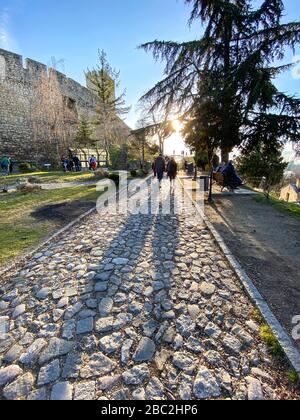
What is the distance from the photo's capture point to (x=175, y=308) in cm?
286

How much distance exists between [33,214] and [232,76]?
1045cm

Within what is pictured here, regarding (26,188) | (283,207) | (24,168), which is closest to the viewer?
(283,207)

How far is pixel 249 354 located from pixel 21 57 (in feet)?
90.3

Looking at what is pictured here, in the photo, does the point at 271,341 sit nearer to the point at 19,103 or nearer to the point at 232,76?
the point at 232,76

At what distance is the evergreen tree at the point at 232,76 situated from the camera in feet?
33.7

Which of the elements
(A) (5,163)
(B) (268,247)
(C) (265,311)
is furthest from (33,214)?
(A) (5,163)

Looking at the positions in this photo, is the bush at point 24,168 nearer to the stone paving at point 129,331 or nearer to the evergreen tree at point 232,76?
the evergreen tree at point 232,76

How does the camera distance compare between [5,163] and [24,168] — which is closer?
[5,163]

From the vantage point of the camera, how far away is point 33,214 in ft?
23.9

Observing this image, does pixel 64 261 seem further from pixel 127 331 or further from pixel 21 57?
pixel 21 57

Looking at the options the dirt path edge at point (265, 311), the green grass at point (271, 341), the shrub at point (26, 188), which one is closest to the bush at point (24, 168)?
the shrub at point (26, 188)

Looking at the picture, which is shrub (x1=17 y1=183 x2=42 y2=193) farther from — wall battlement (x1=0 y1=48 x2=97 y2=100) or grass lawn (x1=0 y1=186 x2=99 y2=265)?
wall battlement (x1=0 y1=48 x2=97 y2=100)

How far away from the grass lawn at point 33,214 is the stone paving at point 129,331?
983 mm

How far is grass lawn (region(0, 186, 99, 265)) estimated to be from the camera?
199 inches
